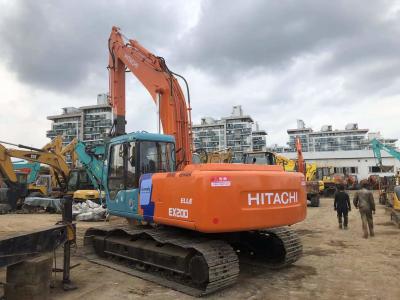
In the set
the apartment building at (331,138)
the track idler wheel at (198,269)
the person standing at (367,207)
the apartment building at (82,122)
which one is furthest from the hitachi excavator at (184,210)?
the apartment building at (331,138)

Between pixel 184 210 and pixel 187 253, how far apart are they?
30.5 inches

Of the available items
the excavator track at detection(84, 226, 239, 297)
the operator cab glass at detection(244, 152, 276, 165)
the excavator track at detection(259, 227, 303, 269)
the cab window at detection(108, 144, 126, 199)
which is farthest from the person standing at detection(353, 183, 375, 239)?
the cab window at detection(108, 144, 126, 199)

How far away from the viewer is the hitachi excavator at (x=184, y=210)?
5.82m

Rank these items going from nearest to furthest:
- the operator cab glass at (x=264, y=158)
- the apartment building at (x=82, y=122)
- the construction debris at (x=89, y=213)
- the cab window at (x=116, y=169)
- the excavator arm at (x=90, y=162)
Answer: the cab window at (x=116, y=169)
the excavator arm at (x=90, y=162)
the construction debris at (x=89, y=213)
the operator cab glass at (x=264, y=158)
the apartment building at (x=82, y=122)

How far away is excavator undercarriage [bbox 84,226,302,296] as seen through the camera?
234 inches

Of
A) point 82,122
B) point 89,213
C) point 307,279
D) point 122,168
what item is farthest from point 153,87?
point 82,122

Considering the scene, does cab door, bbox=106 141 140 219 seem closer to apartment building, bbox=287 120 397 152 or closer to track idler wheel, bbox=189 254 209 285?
track idler wheel, bbox=189 254 209 285

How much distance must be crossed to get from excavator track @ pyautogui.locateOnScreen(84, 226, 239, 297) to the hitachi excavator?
0.05ft

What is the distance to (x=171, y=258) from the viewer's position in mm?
6574

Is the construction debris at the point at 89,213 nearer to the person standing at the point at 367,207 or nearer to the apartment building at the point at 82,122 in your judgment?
the person standing at the point at 367,207

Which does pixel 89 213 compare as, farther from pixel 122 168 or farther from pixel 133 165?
pixel 133 165

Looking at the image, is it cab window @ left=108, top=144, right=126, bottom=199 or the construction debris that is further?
the construction debris

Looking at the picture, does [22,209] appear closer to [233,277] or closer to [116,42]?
[116,42]

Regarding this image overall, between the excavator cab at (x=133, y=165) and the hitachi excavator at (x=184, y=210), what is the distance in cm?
2
